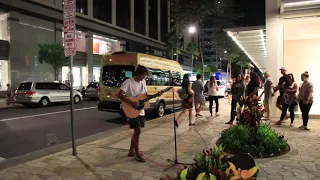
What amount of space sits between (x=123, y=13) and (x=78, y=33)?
1014 cm

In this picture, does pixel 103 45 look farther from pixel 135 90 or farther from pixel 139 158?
pixel 139 158

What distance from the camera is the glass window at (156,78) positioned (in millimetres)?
12227

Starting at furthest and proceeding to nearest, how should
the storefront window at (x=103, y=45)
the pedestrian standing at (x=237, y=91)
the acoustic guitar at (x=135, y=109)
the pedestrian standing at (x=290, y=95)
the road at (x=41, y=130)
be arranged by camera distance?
the storefront window at (x=103, y=45) → the pedestrian standing at (x=237, y=91) → the pedestrian standing at (x=290, y=95) → the road at (x=41, y=130) → the acoustic guitar at (x=135, y=109)

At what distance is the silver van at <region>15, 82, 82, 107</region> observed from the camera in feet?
56.1

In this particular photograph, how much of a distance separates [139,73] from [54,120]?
7.68 m

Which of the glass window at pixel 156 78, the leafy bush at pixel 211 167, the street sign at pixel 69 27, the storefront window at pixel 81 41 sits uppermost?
the storefront window at pixel 81 41

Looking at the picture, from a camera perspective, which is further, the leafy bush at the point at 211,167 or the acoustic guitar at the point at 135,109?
the acoustic guitar at the point at 135,109

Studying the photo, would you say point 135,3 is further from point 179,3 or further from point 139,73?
point 139,73

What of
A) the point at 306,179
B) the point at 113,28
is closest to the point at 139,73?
the point at 306,179

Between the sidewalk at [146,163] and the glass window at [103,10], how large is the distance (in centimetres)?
2729

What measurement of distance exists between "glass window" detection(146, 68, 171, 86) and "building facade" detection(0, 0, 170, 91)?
34.8ft

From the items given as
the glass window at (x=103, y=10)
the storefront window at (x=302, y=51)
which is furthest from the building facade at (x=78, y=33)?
the storefront window at (x=302, y=51)

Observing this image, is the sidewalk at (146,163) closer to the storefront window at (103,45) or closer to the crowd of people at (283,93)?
the crowd of people at (283,93)

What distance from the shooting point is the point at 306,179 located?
450cm
